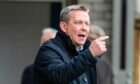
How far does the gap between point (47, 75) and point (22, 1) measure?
5173mm

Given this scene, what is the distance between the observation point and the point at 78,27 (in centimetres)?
449

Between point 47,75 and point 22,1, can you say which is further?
point 22,1

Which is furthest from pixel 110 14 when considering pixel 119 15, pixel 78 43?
pixel 78 43

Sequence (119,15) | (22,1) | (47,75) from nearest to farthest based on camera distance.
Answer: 1. (47,75)
2. (119,15)
3. (22,1)

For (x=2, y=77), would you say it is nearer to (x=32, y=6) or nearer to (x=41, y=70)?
(x=32, y=6)

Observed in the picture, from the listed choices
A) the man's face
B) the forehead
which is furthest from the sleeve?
the forehead

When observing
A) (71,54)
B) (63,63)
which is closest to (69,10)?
(71,54)

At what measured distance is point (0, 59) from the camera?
389 inches

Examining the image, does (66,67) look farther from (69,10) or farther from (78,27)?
(69,10)

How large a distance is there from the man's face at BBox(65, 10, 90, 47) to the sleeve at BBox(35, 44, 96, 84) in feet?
0.45

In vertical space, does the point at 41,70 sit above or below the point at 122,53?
above

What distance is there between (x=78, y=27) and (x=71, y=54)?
0.61 feet

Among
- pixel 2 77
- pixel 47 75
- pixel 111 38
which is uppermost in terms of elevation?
pixel 47 75

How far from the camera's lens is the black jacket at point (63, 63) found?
4305mm
